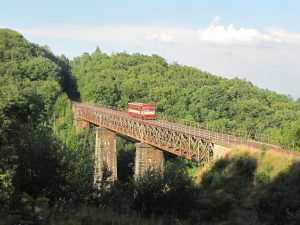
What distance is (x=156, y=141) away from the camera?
37.4 meters

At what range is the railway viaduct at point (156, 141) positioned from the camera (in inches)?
1171

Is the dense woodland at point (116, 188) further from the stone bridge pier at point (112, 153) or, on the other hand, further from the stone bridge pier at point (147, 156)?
the stone bridge pier at point (112, 153)

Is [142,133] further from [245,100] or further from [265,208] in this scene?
[245,100]

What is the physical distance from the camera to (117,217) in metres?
11.7

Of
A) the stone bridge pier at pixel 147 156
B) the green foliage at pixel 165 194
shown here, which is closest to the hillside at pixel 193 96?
the stone bridge pier at pixel 147 156

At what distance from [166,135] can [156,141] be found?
144 centimetres

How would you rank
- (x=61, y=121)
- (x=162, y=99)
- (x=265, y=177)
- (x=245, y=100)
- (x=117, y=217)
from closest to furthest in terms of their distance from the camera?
(x=117, y=217)
(x=265, y=177)
(x=61, y=121)
(x=245, y=100)
(x=162, y=99)

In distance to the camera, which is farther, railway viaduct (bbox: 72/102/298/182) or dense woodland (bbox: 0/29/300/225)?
railway viaduct (bbox: 72/102/298/182)

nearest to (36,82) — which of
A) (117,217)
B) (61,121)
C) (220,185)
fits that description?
(61,121)

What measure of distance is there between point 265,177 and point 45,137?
38.1 ft

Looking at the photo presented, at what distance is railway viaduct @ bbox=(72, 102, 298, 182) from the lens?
29750 mm

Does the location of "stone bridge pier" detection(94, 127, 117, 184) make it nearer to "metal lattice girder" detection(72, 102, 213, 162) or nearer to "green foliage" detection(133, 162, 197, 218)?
"metal lattice girder" detection(72, 102, 213, 162)

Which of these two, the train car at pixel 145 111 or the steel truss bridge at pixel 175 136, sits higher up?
the train car at pixel 145 111

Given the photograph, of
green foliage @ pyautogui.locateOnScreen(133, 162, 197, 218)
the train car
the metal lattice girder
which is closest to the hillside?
the train car
